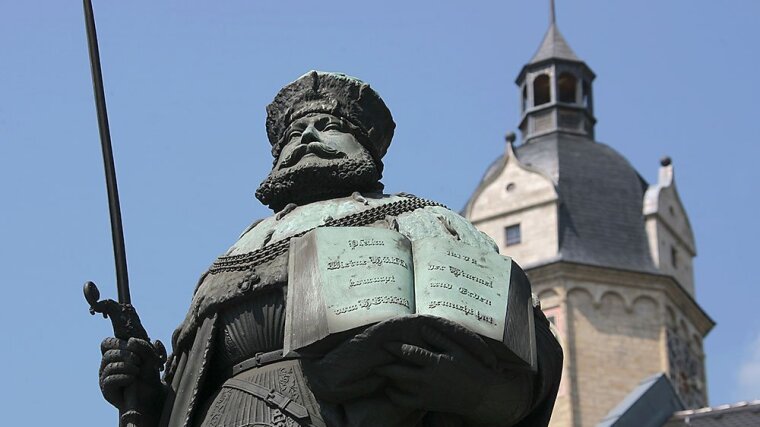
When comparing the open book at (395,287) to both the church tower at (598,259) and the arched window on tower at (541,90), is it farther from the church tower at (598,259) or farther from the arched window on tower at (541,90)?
the arched window on tower at (541,90)

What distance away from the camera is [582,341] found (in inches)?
2015

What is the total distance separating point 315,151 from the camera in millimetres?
6117

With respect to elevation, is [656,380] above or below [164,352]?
above

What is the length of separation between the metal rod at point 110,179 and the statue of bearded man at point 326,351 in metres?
0.24

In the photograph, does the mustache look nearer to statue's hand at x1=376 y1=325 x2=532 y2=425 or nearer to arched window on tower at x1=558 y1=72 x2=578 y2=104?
statue's hand at x1=376 y1=325 x2=532 y2=425

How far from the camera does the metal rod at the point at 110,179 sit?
19.1ft

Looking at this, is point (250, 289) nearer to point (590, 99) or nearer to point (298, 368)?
point (298, 368)

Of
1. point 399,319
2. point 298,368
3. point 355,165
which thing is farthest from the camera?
point 355,165

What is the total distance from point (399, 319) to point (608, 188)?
164 ft

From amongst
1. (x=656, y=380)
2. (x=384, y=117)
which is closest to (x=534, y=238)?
(x=656, y=380)

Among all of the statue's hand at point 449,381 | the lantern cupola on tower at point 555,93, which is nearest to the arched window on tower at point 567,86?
the lantern cupola on tower at point 555,93

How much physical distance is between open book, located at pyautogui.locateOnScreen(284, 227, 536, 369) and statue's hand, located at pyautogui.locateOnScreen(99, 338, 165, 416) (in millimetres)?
554

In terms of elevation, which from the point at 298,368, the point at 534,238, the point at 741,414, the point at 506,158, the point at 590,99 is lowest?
the point at 298,368

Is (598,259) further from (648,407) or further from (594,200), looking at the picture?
(648,407)
